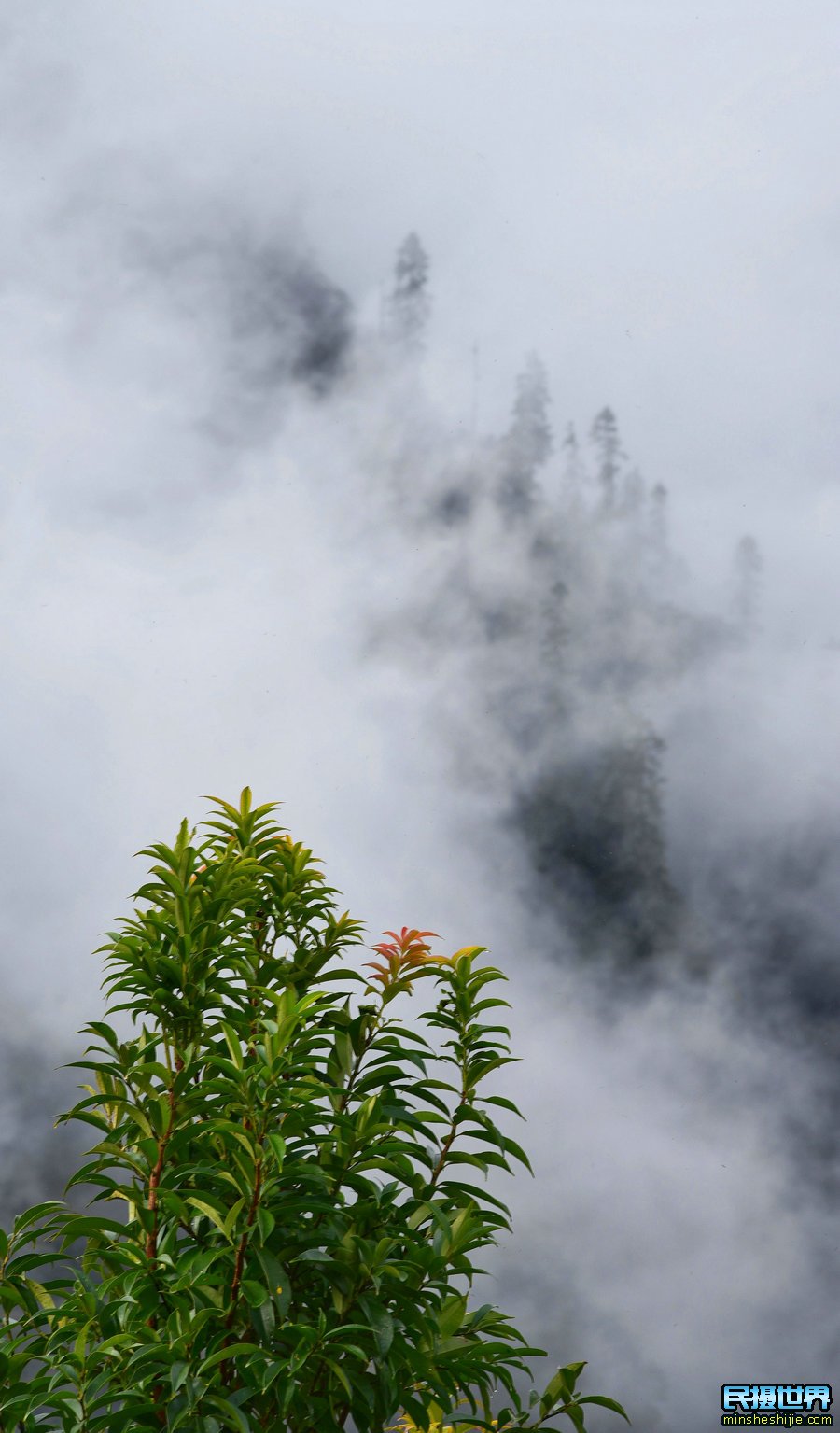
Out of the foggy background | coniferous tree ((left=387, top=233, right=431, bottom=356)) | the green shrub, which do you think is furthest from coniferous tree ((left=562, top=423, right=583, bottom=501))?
the green shrub

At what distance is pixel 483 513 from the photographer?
4.02 metres

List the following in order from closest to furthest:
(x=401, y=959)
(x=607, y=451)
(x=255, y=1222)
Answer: (x=255, y=1222), (x=401, y=959), (x=607, y=451)

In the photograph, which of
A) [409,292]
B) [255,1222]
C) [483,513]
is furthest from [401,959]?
[409,292]

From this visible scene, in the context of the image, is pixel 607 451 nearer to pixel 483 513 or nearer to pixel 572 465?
pixel 572 465

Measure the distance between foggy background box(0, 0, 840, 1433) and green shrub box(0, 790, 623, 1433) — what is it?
7.24ft

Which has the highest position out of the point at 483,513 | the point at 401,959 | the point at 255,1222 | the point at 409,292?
the point at 409,292

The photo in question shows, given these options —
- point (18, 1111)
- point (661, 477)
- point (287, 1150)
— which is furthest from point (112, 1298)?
point (661, 477)

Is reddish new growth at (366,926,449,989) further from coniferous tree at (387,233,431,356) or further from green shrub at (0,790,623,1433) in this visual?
coniferous tree at (387,233,431,356)

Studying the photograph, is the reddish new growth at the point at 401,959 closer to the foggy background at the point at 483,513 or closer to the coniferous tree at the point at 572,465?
the foggy background at the point at 483,513

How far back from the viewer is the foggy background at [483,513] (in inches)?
143

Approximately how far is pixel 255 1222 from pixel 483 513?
3195 millimetres

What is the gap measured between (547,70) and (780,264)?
1065 millimetres

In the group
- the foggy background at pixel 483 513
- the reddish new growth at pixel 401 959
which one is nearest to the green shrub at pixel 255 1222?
the reddish new growth at pixel 401 959

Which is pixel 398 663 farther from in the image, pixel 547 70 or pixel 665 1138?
pixel 547 70
